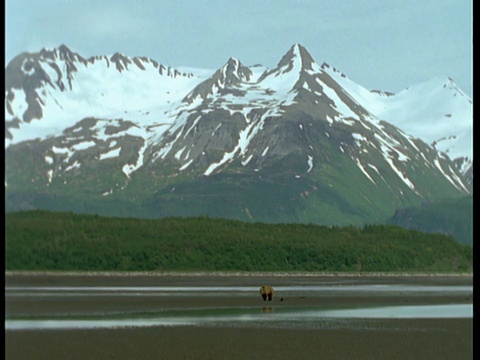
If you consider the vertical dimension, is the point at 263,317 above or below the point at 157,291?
below

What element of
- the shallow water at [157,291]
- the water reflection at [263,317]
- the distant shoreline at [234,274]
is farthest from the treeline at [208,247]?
the water reflection at [263,317]

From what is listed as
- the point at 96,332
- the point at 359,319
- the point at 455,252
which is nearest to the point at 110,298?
the point at 359,319

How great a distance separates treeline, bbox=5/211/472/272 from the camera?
141000 mm

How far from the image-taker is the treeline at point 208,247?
141000 millimetres

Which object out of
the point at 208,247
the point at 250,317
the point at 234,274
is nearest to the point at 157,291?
the point at 250,317

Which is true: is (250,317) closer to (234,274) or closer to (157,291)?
(157,291)

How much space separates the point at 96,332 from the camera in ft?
107

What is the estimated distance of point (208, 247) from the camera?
149625 millimetres

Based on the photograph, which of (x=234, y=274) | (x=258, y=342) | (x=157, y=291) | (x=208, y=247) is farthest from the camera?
(x=208, y=247)

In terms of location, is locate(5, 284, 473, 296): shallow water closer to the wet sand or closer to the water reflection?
the water reflection

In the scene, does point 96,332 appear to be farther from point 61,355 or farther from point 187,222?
point 187,222

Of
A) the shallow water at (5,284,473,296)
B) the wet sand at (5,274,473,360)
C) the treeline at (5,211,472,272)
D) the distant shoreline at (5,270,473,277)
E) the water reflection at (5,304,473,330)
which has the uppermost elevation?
the treeline at (5,211,472,272)

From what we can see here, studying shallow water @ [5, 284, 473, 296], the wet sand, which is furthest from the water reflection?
shallow water @ [5, 284, 473, 296]
